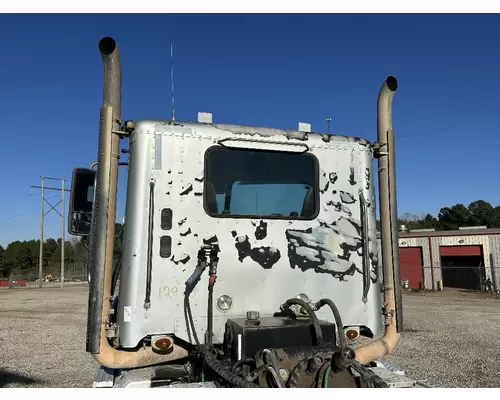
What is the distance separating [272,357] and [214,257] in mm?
945

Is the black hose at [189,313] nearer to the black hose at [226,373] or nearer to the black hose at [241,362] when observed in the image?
the black hose at [226,373]

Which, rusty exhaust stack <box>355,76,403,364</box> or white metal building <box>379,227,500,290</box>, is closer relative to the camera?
rusty exhaust stack <box>355,76,403,364</box>

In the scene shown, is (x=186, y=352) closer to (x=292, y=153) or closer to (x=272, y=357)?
(x=272, y=357)

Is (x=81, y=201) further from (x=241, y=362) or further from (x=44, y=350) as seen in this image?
(x=44, y=350)

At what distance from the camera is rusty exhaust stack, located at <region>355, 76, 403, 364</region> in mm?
3554

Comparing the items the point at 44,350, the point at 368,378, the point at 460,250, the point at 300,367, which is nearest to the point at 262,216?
the point at 300,367

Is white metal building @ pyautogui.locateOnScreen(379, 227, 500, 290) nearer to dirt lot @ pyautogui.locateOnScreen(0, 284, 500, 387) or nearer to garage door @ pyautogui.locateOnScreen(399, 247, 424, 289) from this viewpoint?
garage door @ pyautogui.locateOnScreen(399, 247, 424, 289)

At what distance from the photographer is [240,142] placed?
3.36 m

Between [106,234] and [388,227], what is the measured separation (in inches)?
87.2

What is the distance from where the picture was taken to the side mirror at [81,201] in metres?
3.48

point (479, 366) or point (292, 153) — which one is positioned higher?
point (292, 153)

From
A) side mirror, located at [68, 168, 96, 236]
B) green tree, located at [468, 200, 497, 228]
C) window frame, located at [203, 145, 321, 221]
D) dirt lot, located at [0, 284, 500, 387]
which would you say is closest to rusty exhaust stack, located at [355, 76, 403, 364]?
window frame, located at [203, 145, 321, 221]
